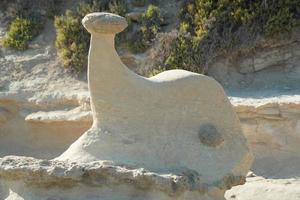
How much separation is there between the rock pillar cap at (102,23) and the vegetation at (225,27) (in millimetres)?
5011

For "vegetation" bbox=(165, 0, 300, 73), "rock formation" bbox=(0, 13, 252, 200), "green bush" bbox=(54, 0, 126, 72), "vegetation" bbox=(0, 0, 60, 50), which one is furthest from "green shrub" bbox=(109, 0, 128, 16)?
"rock formation" bbox=(0, 13, 252, 200)

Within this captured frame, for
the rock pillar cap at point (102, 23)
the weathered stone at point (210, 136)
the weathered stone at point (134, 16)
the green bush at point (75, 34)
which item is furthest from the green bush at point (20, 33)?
the weathered stone at point (210, 136)

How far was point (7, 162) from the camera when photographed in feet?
18.5

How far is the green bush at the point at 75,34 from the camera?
453 inches

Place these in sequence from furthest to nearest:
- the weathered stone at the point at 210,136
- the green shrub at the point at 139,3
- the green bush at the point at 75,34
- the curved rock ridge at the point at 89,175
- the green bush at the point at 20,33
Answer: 1. the green shrub at the point at 139,3
2. the green bush at the point at 20,33
3. the green bush at the point at 75,34
4. the weathered stone at the point at 210,136
5. the curved rock ridge at the point at 89,175

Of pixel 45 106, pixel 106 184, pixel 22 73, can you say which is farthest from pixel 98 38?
pixel 22 73

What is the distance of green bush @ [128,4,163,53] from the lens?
11.5m

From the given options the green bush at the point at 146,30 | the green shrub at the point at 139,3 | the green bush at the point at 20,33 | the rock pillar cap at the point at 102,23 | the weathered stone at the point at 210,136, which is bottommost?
the green bush at the point at 20,33

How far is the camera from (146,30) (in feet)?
38.2

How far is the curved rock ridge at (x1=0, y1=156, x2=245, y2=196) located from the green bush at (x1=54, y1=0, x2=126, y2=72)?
→ 6.00 m

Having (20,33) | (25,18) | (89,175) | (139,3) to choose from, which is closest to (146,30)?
(139,3)

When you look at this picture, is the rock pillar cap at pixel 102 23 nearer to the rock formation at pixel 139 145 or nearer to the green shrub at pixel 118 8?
the rock formation at pixel 139 145

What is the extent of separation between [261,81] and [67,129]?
3.45 metres

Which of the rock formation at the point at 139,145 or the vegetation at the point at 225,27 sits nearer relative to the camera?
the rock formation at the point at 139,145
